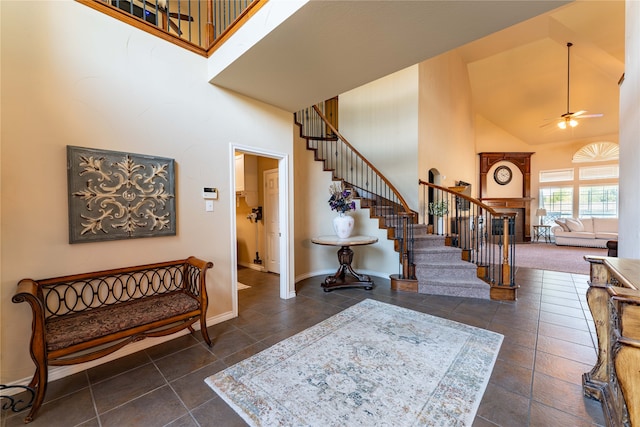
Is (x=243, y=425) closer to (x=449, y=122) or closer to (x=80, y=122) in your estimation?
(x=80, y=122)

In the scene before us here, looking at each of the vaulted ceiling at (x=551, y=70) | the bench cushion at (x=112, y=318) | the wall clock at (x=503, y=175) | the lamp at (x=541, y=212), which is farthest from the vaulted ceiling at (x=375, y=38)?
the lamp at (x=541, y=212)

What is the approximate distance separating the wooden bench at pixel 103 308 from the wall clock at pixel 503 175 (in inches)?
423

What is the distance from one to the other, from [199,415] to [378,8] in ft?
9.72

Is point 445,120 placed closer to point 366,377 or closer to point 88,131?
point 366,377

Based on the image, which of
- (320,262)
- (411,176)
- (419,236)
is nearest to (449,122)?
(411,176)

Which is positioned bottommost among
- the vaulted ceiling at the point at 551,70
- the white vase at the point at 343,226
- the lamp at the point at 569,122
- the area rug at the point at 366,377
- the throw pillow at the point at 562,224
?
the area rug at the point at 366,377

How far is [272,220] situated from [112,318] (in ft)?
10.9

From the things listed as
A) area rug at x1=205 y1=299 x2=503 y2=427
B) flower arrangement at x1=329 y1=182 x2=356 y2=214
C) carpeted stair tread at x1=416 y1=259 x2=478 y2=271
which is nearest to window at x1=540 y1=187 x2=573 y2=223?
carpeted stair tread at x1=416 y1=259 x2=478 y2=271

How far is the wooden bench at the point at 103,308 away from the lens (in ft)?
5.37

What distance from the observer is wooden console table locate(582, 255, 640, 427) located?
96cm

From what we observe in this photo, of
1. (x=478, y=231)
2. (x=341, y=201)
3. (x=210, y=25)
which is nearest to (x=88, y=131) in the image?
(x=210, y=25)

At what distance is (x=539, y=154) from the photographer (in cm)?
923

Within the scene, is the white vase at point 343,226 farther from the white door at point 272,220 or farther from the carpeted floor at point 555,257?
the carpeted floor at point 555,257

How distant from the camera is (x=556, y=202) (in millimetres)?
8945
